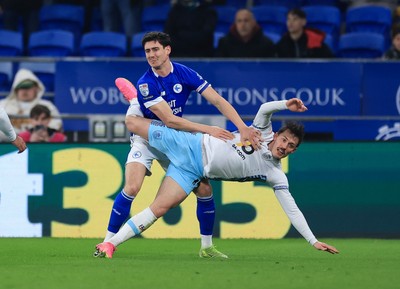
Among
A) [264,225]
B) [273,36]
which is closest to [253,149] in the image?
[264,225]

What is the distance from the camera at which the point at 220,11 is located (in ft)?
61.7

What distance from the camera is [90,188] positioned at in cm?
1398

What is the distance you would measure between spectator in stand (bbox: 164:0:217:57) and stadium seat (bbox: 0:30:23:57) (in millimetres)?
2405

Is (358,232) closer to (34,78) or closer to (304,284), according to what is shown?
(34,78)

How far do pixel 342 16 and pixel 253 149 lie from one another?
9160 mm

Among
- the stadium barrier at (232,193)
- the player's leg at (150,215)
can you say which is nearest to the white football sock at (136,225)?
the player's leg at (150,215)

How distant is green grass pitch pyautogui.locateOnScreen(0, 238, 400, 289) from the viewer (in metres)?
8.29

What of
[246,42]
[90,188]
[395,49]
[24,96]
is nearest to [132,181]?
[90,188]

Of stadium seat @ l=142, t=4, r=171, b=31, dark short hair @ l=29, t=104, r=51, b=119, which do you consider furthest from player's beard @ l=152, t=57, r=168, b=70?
stadium seat @ l=142, t=4, r=171, b=31

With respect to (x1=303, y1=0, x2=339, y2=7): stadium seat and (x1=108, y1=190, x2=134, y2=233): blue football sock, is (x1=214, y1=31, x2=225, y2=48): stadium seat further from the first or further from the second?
(x1=108, y1=190, x2=134, y2=233): blue football sock

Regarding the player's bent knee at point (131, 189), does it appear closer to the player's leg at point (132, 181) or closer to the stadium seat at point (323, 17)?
the player's leg at point (132, 181)

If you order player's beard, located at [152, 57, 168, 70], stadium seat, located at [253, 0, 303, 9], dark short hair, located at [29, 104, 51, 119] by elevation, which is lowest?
dark short hair, located at [29, 104, 51, 119]

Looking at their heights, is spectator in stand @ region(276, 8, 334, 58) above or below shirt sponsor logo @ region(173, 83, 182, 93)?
above

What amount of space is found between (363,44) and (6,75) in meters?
5.25
